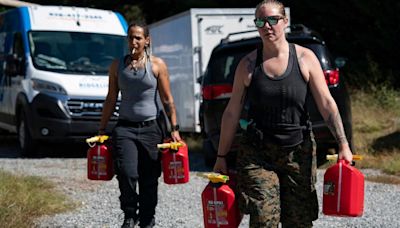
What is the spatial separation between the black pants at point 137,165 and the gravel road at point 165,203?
99cm

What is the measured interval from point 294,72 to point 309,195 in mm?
747

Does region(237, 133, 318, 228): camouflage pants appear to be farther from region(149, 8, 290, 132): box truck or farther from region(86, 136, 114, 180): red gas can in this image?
region(149, 8, 290, 132): box truck

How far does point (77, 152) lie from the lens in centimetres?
1508

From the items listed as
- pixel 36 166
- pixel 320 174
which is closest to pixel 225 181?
pixel 320 174

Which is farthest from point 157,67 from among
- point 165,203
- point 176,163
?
point 165,203

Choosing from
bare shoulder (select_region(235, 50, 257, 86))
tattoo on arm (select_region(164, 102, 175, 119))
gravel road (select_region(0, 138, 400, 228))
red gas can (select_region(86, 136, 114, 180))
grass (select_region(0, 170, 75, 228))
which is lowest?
gravel road (select_region(0, 138, 400, 228))

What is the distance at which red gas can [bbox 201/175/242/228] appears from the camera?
16.6ft

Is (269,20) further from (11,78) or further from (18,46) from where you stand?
(11,78)

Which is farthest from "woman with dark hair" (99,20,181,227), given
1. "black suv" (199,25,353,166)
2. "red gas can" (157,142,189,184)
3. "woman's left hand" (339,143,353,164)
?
"black suv" (199,25,353,166)

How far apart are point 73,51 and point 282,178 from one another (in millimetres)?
9272

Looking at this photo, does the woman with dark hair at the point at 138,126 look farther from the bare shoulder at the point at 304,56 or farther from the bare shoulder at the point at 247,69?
the bare shoulder at the point at 304,56

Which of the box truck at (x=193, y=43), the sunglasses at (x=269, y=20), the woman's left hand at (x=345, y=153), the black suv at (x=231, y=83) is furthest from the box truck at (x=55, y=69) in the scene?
the woman's left hand at (x=345, y=153)

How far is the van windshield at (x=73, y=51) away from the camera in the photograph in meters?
13.7

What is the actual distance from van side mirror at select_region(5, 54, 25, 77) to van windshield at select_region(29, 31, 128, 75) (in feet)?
0.93
